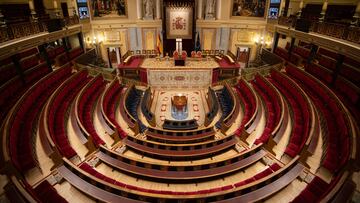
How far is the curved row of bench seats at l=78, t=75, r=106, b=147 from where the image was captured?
8242 millimetres

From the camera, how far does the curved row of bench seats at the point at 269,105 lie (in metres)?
Answer: 8.20

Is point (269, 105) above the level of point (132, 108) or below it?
above

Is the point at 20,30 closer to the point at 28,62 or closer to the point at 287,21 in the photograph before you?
the point at 28,62

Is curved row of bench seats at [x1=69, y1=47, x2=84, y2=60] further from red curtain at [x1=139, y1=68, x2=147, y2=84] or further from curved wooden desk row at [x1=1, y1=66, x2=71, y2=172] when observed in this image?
red curtain at [x1=139, y1=68, x2=147, y2=84]

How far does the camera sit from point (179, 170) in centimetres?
648

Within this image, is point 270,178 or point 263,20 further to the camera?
point 263,20

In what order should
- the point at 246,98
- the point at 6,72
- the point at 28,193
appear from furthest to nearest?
the point at 246,98 → the point at 6,72 → the point at 28,193

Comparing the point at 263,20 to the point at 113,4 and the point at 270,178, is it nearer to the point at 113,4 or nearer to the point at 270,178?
the point at 113,4

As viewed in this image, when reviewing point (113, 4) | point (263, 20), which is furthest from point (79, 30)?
point (263, 20)

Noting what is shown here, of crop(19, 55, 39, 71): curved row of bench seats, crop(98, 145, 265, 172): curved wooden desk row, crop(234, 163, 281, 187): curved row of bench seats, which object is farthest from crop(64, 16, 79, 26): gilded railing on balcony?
crop(234, 163, 281, 187): curved row of bench seats

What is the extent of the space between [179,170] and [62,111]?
259 inches

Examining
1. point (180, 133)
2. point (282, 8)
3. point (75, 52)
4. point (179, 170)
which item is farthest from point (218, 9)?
point (179, 170)

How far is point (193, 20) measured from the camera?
1728cm

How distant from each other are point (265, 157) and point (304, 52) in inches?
483
